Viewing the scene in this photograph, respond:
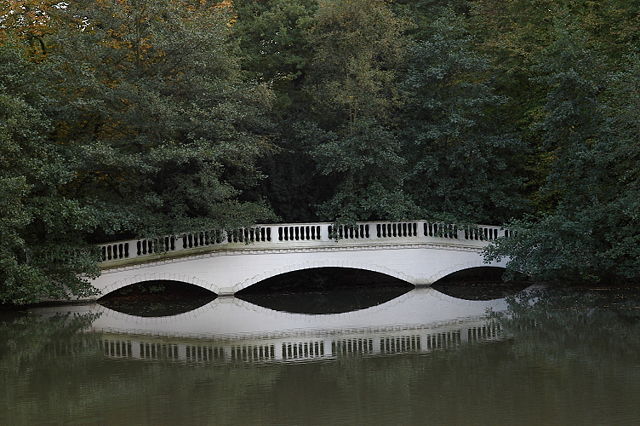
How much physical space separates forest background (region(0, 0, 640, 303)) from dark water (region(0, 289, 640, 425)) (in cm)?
236

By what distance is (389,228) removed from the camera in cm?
2547

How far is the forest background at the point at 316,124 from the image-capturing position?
68.6ft

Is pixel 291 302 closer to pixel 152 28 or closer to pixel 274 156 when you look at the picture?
pixel 274 156

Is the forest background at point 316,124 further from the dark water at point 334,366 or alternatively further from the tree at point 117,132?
the dark water at point 334,366

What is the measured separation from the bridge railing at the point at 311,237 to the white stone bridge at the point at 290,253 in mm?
27

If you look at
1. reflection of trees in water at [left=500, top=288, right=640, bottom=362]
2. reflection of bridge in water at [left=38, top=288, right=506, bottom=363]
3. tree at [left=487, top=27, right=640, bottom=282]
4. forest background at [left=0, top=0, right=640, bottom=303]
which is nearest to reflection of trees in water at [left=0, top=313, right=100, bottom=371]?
reflection of bridge in water at [left=38, top=288, right=506, bottom=363]

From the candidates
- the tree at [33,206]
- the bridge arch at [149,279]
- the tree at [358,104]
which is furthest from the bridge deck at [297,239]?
the tree at [33,206]

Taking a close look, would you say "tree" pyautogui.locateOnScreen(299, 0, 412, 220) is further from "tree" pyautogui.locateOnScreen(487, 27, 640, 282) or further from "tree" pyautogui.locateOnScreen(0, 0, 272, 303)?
"tree" pyautogui.locateOnScreen(487, 27, 640, 282)

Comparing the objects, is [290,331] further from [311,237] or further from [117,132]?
[117,132]

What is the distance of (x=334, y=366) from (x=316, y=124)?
13695 mm

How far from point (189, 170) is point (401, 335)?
9.15 m

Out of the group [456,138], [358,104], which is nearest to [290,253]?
[358,104]

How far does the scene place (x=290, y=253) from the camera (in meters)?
24.0

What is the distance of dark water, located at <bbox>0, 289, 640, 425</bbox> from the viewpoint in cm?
995
